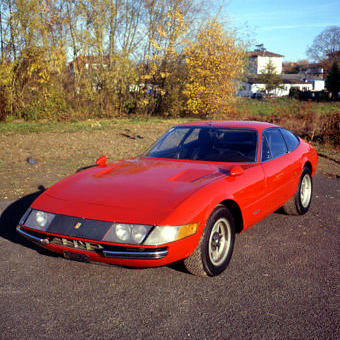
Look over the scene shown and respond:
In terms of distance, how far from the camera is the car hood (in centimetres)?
344

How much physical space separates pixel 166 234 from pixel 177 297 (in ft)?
1.98

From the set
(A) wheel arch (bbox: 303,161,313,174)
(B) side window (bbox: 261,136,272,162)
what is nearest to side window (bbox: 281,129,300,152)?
(A) wheel arch (bbox: 303,161,313,174)

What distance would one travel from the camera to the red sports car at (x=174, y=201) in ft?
10.4

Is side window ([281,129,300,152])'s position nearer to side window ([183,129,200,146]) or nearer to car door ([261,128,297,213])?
car door ([261,128,297,213])

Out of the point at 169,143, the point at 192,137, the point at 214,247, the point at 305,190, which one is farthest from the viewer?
the point at 305,190

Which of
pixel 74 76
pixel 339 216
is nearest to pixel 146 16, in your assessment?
pixel 74 76

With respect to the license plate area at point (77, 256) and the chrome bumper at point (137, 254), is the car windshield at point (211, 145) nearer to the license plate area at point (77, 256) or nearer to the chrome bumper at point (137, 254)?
the chrome bumper at point (137, 254)

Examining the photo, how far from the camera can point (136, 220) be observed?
3.19m

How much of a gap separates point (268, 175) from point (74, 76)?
Answer: 17387 mm

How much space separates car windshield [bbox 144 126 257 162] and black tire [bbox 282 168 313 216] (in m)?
1.25

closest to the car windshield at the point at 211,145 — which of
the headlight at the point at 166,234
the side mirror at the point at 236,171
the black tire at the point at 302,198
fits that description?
the side mirror at the point at 236,171

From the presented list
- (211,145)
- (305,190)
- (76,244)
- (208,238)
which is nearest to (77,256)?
(76,244)

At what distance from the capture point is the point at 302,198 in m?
5.80

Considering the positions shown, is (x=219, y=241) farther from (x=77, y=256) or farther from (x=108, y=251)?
(x=77, y=256)
